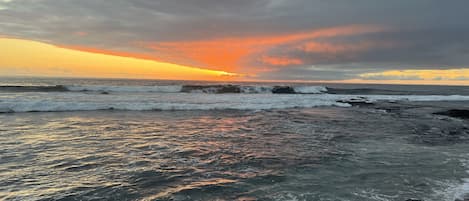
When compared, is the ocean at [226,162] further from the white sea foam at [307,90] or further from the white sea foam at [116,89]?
the white sea foam at [307,90]

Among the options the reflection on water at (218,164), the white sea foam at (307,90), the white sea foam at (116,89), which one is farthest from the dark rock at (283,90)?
the reflection on water at (218,164)

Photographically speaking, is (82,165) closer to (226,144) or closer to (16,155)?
(16,155)

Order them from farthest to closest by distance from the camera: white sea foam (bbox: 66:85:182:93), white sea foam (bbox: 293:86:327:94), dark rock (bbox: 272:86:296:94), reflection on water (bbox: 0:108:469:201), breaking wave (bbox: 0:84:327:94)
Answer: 1. white sea foam (bbox: 293:86:327:94)
2. dark rock (bbox: 272:86:296:94)
3. white sea foam (bbox: 66:85:182:93)
4. breaking wave (bbox: 0:84:327:94)
5. reflection on water (bbox: 0:108:469:201)

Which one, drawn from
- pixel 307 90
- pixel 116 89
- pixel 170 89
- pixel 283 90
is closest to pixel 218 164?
pixel 116 89

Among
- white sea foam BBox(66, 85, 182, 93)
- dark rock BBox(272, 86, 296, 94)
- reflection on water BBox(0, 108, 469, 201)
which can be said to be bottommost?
reflection on water BBox(0, 108, 469, 201)

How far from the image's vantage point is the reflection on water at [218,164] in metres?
5.21

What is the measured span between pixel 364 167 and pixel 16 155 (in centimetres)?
841

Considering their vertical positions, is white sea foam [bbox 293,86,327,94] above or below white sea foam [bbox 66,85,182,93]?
above

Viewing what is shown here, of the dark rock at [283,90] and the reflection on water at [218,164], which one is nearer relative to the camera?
the reflection on water at [218,164]

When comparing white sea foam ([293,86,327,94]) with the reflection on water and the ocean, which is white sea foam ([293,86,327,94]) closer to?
the ocean

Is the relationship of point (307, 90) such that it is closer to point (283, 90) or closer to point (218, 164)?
point (283, 90)

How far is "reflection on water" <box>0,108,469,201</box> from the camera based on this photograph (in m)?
5.21

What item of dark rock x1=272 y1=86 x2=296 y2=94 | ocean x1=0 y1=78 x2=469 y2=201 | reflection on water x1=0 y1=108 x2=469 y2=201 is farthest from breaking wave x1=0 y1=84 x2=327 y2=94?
reflection on water x1=0 y1=108 x2=469 y2=201

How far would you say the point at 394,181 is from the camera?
5949mm
